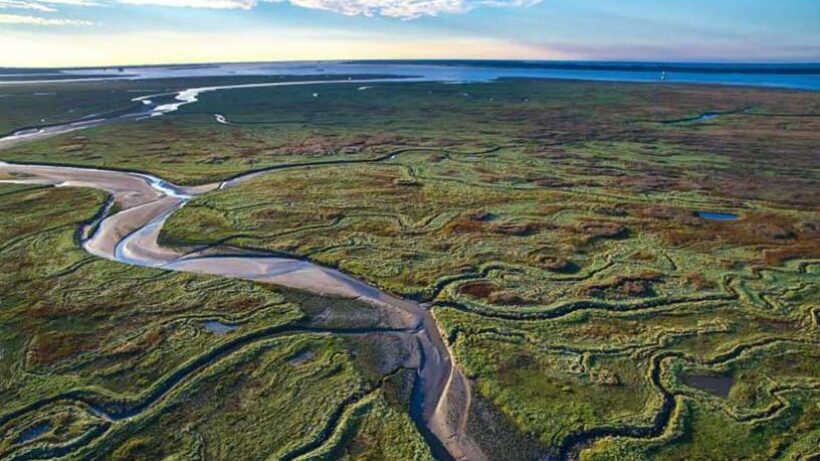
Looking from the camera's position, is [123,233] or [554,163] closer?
[123,233]

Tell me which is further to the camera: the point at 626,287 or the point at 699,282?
the point at 699,282

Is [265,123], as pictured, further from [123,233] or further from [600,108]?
[600,108]

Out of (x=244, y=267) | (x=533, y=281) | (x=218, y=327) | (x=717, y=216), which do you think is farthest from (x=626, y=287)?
(x=244, y=267)

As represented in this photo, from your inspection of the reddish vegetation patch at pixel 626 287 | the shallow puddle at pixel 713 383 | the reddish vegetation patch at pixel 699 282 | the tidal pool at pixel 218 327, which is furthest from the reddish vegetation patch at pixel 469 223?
the shallow puddle at pixel 713 383

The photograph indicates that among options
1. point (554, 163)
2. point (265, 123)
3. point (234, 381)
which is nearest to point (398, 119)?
point (265, 123)

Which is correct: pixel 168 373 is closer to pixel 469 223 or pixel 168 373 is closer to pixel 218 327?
pixel 218 327

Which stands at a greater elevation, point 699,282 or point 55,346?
point 699,282
